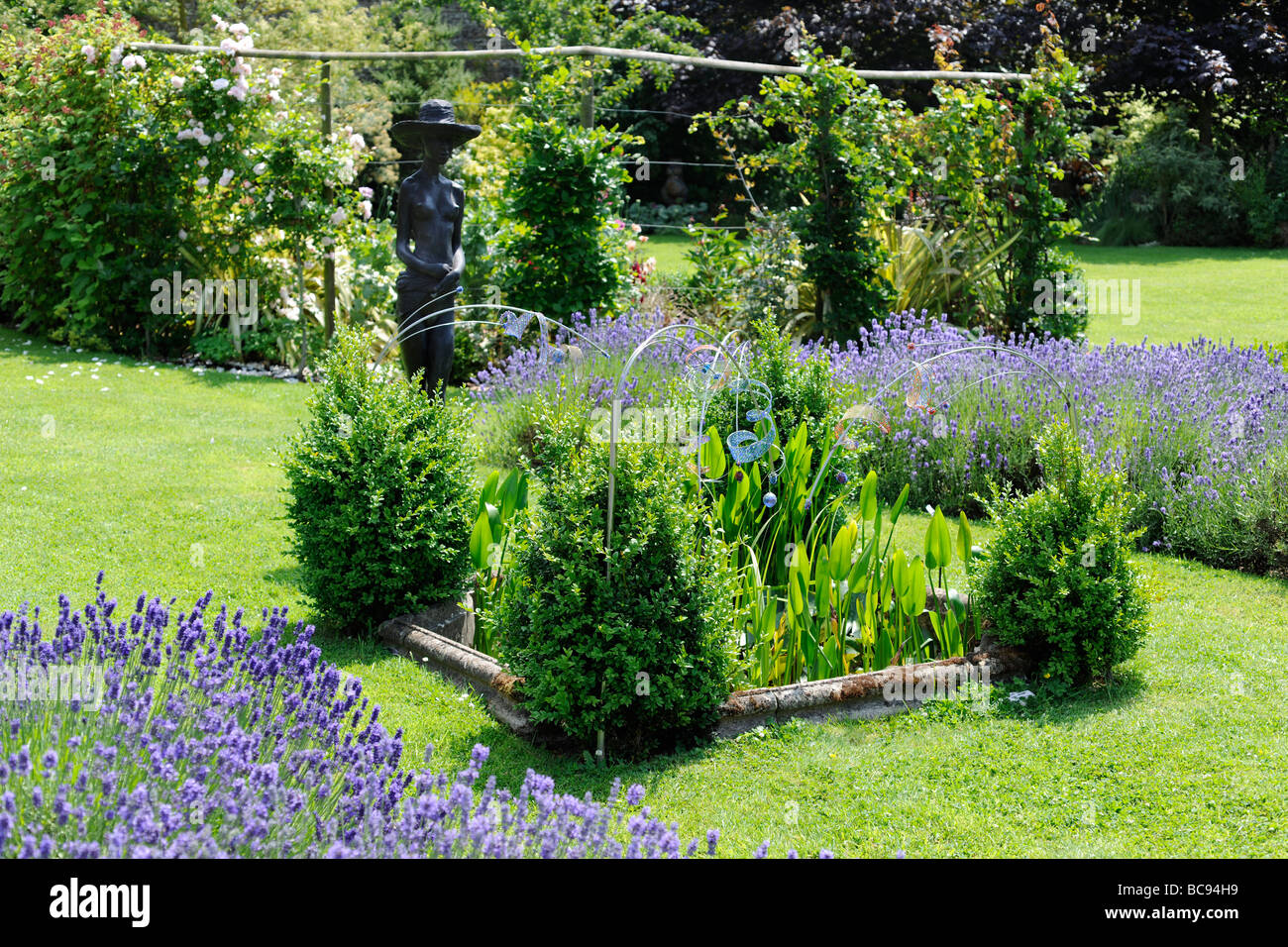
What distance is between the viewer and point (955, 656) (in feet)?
14.1

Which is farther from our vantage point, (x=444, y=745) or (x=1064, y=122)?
(x=1064, y=122)

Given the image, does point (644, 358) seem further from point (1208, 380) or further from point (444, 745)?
point (444, 745)

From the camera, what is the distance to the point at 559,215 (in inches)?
370

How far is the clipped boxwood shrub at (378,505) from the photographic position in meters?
4.59

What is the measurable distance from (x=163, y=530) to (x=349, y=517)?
1.83 m

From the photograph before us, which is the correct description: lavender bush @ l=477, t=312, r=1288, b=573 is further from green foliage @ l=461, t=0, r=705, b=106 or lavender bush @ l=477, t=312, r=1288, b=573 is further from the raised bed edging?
green foliage @ l=461, t=0, r=705, b=106

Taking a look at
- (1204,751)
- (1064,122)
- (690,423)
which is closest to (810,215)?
(1064,122)

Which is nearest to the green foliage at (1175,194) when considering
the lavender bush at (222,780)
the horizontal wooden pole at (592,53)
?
the horizontal wooden pole at (592,53)

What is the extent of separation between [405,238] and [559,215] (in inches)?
127

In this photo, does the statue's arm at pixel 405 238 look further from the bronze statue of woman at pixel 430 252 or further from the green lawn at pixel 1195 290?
the green lawn at pixel 1195 290

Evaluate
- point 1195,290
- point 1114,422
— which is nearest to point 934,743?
point 1114,422

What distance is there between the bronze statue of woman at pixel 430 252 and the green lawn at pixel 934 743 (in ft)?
4.05

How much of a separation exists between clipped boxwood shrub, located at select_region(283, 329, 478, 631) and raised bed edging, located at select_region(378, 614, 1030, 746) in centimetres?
43

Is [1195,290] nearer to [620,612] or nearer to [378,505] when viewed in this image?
[378,505]
